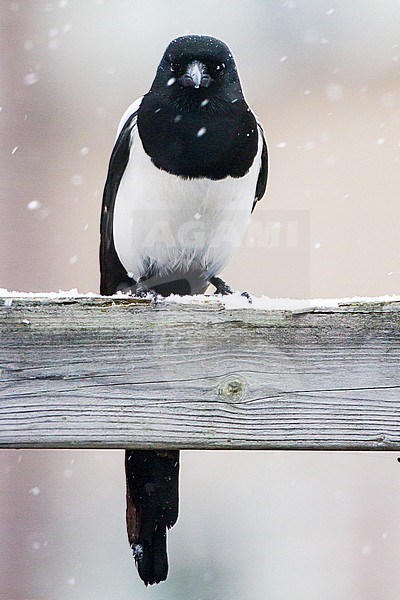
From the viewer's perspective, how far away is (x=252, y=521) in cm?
294

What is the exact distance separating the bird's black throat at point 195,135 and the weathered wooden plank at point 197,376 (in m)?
0.72

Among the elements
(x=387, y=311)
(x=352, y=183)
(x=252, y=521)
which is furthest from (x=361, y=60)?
(x=387, y=311)

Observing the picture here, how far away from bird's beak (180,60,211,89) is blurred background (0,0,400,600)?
100 centimetres

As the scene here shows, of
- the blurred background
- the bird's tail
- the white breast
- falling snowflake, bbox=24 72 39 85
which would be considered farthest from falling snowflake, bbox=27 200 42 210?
the bird's tail

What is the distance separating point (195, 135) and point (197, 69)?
0.12 m

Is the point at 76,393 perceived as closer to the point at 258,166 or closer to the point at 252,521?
the point at 258,166

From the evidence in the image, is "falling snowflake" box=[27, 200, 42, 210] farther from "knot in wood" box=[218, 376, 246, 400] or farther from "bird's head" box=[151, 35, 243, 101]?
"knot in wood" box=[218, 376, 246, 400]

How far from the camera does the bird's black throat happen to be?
162cm

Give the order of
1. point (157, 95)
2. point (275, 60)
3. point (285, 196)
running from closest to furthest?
point (157, 95) → point (285, 196) → point (275, 60)

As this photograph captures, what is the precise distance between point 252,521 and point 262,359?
6.94 ft

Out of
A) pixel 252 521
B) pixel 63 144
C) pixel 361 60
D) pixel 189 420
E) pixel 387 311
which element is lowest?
pixel 189 420

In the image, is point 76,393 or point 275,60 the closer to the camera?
point 76,393

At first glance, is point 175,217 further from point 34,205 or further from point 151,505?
point 34,205

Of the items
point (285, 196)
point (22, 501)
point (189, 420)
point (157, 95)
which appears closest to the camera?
point (189, 420)
